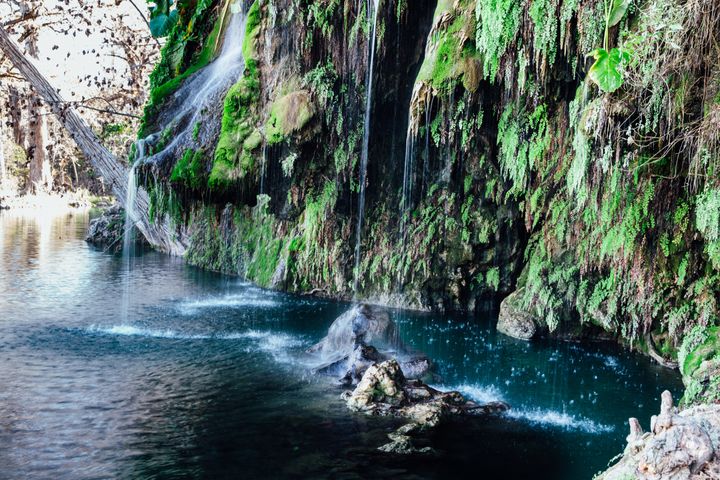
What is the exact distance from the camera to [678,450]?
477cm

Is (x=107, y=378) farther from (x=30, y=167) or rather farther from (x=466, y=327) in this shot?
(x=30, y=167)

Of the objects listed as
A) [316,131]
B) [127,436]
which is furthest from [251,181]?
[127,436]

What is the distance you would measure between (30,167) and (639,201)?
47873mm

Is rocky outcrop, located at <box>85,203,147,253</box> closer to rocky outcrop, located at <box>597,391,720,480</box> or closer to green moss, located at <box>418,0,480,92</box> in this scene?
green moss, located at <box>418,0,480,92</box>

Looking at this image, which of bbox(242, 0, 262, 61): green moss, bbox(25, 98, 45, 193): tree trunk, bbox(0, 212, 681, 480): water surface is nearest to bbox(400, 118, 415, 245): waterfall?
bbox(0, 212, 681, 480): water surface

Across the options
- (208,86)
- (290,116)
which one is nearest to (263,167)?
(290,116)

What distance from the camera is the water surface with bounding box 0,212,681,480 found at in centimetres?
792

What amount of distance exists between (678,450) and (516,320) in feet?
35.1

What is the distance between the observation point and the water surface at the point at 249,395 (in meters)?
7.92

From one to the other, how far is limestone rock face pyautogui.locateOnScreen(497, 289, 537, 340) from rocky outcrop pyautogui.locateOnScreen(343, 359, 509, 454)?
17.6 ft

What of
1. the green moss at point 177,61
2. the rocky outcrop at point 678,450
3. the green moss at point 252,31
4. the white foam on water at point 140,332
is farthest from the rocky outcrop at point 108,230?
the rocky outcrop at point 678,450

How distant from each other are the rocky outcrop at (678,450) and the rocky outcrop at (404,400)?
432cm

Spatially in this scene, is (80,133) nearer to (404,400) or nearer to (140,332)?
(140,332)

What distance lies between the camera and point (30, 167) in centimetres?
4828
